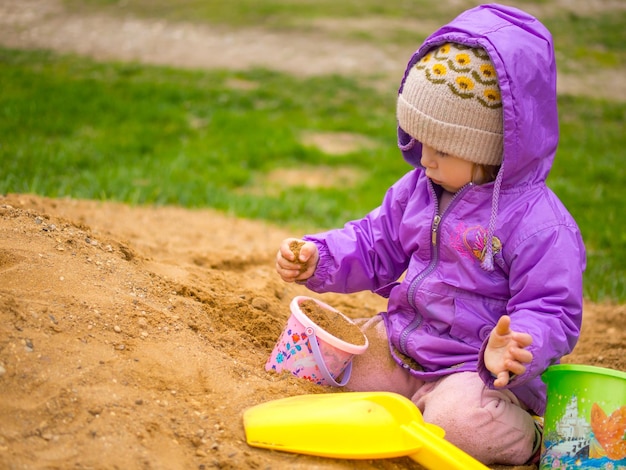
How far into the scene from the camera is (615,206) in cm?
511

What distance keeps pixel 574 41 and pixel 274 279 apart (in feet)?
29.2

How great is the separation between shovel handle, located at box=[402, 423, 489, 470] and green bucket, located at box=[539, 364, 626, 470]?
29 centimetres

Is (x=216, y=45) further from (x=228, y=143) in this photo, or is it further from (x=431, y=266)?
(x=431, y=266)

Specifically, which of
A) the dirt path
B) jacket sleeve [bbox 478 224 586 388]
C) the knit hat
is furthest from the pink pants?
the dirt path

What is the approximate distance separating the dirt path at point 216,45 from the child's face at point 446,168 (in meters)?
6.12

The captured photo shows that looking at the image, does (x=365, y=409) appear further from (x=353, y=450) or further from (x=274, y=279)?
(x=274, y=279)

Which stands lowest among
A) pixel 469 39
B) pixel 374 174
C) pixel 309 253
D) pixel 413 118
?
pixel 374 174

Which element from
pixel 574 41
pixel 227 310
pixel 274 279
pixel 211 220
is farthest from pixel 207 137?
pixel 574 41

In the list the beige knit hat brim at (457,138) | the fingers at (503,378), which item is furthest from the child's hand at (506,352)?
the beige knit hat brim at (457,138)

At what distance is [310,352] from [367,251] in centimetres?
48

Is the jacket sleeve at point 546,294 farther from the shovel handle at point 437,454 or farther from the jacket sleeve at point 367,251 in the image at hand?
the jacket sleeve at point 367,251

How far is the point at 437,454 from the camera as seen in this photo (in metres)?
1.93

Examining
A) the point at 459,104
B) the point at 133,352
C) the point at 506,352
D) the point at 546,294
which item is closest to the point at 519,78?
the point at 459,104

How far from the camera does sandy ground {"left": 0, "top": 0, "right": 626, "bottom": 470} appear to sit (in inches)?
71.1
